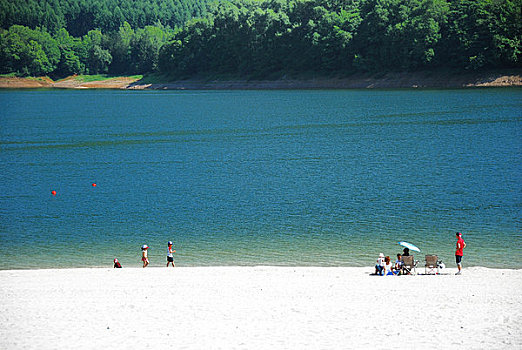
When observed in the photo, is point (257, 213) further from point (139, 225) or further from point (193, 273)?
point (193, 273)

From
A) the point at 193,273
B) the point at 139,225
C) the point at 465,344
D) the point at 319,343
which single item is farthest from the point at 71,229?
the point at 465,344

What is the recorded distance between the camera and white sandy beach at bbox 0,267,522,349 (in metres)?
16.9

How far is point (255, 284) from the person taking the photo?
23.1 meters

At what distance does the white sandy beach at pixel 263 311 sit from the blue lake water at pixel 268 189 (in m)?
5.27

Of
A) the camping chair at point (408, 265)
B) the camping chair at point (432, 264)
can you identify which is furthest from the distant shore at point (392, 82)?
the camping chair at point (408, 265)

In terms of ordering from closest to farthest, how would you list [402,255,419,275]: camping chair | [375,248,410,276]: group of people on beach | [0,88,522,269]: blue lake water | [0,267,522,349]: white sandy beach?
[0,267,522,349]: white sandy beach, [375,248,410,276]: group of people on beach, [402,255,419,275]: camping chair, [0,88,522,269]: blue lake water

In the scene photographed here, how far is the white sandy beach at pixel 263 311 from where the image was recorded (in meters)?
16.9

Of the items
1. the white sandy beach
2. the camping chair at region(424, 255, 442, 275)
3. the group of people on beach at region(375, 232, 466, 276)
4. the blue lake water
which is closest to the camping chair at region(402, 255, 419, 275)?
the group of people on beach at region(375, 232, 466, 276)

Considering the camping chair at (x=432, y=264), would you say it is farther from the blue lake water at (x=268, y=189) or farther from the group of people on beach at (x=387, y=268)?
the blue lake water at (x=268, y=189)

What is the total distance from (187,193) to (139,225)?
8966 mm

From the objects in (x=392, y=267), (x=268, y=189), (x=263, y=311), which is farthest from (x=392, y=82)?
(x=263, y=311)

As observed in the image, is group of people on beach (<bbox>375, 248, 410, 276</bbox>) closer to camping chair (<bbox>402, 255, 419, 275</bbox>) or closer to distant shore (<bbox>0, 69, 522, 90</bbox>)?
camping chair (<bbox>402, 255, 419, 275</bbox>)

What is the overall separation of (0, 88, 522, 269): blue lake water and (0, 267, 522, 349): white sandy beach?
527 cm

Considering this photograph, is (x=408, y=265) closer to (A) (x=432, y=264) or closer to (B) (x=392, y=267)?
(B) (x=392, y=267)
